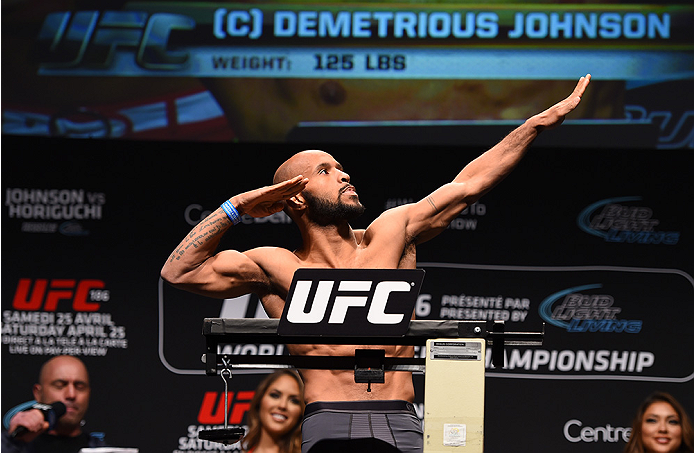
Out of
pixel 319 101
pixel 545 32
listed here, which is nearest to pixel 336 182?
pixel 319 101

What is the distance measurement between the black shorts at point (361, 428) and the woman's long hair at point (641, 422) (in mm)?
2554

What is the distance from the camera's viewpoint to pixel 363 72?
572cm

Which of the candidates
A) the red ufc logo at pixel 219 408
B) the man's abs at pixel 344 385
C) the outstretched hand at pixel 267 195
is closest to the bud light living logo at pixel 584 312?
the red ufc logo at pixel 219 408

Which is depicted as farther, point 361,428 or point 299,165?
point 299,165

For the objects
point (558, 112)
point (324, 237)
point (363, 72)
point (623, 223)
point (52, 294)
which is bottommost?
point (324, 237)

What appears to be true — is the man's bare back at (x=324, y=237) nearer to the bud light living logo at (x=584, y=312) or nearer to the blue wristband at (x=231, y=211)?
the blue wristband at (x=231, y=211)

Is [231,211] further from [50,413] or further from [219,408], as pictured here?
[50,413]

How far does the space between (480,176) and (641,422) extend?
245 cm

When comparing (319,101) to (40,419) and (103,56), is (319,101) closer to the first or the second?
(103,56)

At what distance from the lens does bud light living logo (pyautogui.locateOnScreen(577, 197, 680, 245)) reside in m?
5.69

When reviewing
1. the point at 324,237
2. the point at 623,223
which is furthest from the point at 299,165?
the point at 623,223

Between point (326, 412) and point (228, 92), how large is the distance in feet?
10.0

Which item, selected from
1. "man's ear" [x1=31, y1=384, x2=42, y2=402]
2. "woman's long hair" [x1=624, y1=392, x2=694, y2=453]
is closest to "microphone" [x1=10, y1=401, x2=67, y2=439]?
"man's ear" [x1=31, y1=384, x2=42, y2=402]

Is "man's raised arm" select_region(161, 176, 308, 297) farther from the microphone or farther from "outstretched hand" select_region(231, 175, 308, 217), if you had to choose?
the microphone
